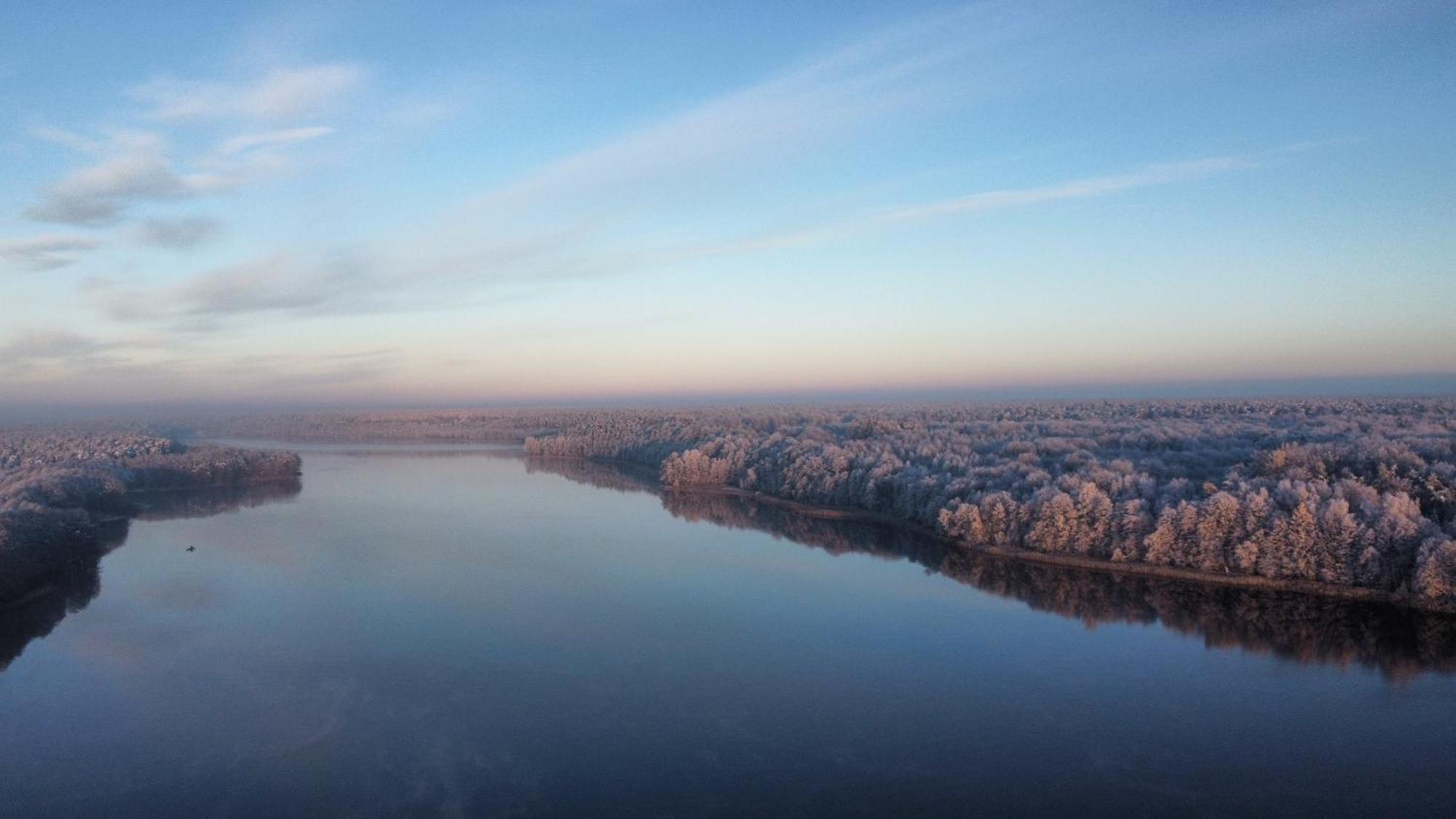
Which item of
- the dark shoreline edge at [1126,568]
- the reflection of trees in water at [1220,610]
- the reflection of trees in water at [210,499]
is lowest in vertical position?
the reflection of trees in water at [1220,610]

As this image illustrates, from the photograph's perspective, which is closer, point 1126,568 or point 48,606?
point 48,606

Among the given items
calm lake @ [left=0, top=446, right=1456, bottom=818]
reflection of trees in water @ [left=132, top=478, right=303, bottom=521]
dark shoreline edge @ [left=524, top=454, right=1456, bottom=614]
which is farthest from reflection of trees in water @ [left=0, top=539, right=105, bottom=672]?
dark shoreline edge @ [left=524, top=454, right=1456, bottom=614]

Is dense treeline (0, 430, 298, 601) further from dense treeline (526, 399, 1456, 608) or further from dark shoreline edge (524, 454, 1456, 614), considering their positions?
dark shoreline edge (524, 454, 1456, 614)

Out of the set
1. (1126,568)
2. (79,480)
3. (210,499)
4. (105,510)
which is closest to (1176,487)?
(1126,568)

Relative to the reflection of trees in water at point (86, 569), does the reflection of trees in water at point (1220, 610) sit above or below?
below

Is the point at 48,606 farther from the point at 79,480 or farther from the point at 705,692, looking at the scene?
the point at 705,692

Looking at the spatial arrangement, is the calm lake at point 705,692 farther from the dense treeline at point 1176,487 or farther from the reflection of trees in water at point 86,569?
the dense treeline at point 1176,487

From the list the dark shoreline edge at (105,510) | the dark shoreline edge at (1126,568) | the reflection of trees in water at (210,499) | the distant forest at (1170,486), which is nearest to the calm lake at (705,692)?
the dark shoreline edge at (1126,568)
